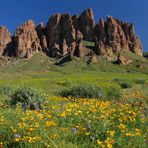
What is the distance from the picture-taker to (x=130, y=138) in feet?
24.2

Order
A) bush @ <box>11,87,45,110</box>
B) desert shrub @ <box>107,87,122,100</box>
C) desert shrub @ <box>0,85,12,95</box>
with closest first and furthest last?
bush @ <box>11,87,45,110</box> < desert shrub @ <box>0,85,12,95</box> < desert shrub @ <box>107,87,122,100</box>

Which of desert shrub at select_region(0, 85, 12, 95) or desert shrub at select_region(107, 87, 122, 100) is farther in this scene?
desert shrub at select_region(107, 87, 122, 100)

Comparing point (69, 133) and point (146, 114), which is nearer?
point (69, 133)

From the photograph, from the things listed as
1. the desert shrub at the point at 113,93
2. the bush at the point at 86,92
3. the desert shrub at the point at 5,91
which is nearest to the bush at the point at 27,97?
the desert shrub at the point at 5,91

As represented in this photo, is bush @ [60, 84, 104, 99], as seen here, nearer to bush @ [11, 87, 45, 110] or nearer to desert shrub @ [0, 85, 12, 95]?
desert shrub @ [0, 85, 12, 95]

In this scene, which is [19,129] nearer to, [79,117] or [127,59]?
[79,117]

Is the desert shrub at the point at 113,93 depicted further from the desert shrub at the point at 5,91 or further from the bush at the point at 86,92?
the desert shrub at the point at 5,91

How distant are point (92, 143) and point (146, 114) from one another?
A: 14.4 ft

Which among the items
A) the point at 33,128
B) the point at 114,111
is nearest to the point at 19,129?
the point at 33,128

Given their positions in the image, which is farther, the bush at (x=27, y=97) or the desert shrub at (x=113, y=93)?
the desert shrub at (x=113, y=93)

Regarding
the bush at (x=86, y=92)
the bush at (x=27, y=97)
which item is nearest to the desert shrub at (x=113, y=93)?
the bush at (x=86, y=92)

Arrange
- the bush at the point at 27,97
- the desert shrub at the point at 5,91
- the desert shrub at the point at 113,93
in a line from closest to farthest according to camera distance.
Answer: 1. the bush at the point at 27,97
2. the desert shrub at the point at 5,91
3. the desert shrub at the point at 113,93

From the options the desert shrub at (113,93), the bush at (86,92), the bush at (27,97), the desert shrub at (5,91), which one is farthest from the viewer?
the desert shrub at (113,93)

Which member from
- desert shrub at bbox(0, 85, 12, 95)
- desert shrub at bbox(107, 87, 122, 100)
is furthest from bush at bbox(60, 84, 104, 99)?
desert shrub at bbox(0, 85, 12, 95)
